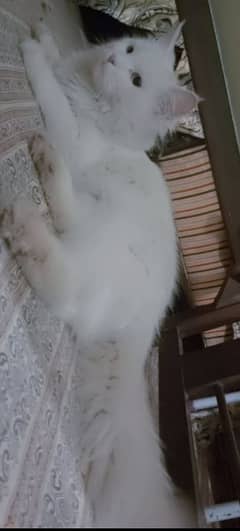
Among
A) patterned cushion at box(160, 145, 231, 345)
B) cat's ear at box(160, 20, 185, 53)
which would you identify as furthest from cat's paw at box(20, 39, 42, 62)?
patterned cushion at box(160, 145, 231, 345)

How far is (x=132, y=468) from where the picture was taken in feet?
2.47

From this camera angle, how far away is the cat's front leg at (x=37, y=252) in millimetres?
918

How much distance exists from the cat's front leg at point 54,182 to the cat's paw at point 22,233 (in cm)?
14

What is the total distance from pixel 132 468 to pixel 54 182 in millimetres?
633

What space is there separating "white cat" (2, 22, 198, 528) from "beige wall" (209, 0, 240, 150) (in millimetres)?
311

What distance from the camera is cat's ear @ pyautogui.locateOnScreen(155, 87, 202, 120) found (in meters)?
1.39

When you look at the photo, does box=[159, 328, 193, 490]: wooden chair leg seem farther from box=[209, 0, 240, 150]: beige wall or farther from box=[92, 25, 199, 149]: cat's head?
box=[209, 0, 240, 150]: beige wall

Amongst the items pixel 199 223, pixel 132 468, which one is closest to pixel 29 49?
pixel 132 468

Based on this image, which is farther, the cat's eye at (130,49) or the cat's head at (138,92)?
the cat's eye at (130,49)

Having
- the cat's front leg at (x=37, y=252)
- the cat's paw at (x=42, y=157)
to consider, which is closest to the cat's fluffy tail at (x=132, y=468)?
the cat's front leg at (x=37, y=252)

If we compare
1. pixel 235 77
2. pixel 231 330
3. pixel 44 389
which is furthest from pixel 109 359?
pixel 235 77

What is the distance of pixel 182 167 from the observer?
2.05 m

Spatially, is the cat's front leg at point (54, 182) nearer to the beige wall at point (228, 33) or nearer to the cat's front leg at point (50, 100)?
the cat's front leg at point (50, 100)

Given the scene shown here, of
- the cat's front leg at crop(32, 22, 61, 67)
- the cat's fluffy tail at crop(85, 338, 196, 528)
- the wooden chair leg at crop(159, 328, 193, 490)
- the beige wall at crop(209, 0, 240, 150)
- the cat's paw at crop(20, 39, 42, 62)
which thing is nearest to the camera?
the cat's fluffy tail at crop(85, 338, 196, 528)
